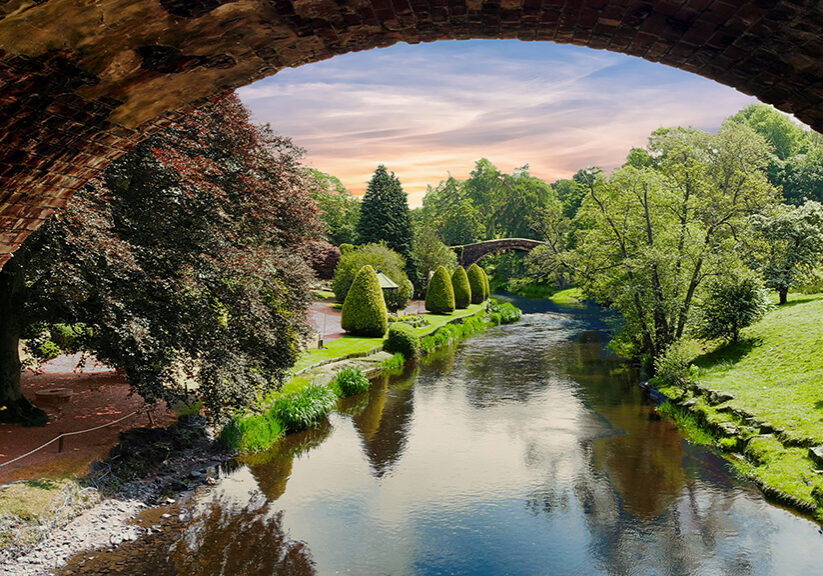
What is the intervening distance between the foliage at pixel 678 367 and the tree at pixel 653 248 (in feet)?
5.07

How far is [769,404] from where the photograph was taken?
44.1 ft

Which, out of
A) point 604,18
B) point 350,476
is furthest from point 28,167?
point 350,476

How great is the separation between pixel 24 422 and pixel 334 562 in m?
7.27

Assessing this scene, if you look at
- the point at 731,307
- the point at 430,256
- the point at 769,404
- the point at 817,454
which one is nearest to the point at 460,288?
the point at 430,256

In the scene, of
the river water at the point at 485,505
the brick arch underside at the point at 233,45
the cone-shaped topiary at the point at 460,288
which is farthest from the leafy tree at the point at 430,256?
the brick arch underside at the point at 233,45

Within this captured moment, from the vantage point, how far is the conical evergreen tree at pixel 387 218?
4803cm

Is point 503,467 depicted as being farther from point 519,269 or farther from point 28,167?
point 519,269

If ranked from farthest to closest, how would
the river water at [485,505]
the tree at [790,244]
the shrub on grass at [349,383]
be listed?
the tree at [790,244], the shrub on grass at [349,383], the river water at [485,505]

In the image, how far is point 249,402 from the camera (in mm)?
11648

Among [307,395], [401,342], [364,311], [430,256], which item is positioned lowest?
[307,395]

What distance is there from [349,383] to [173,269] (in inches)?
318

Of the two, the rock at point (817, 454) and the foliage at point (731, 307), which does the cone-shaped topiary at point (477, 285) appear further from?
the rock at point (817, 454)

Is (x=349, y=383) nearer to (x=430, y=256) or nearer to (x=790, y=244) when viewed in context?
(x=790, y=244)

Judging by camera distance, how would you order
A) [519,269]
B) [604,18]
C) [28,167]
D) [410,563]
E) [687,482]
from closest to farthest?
[604,18], [28,167], [410,563], [687,482], [519,269]
